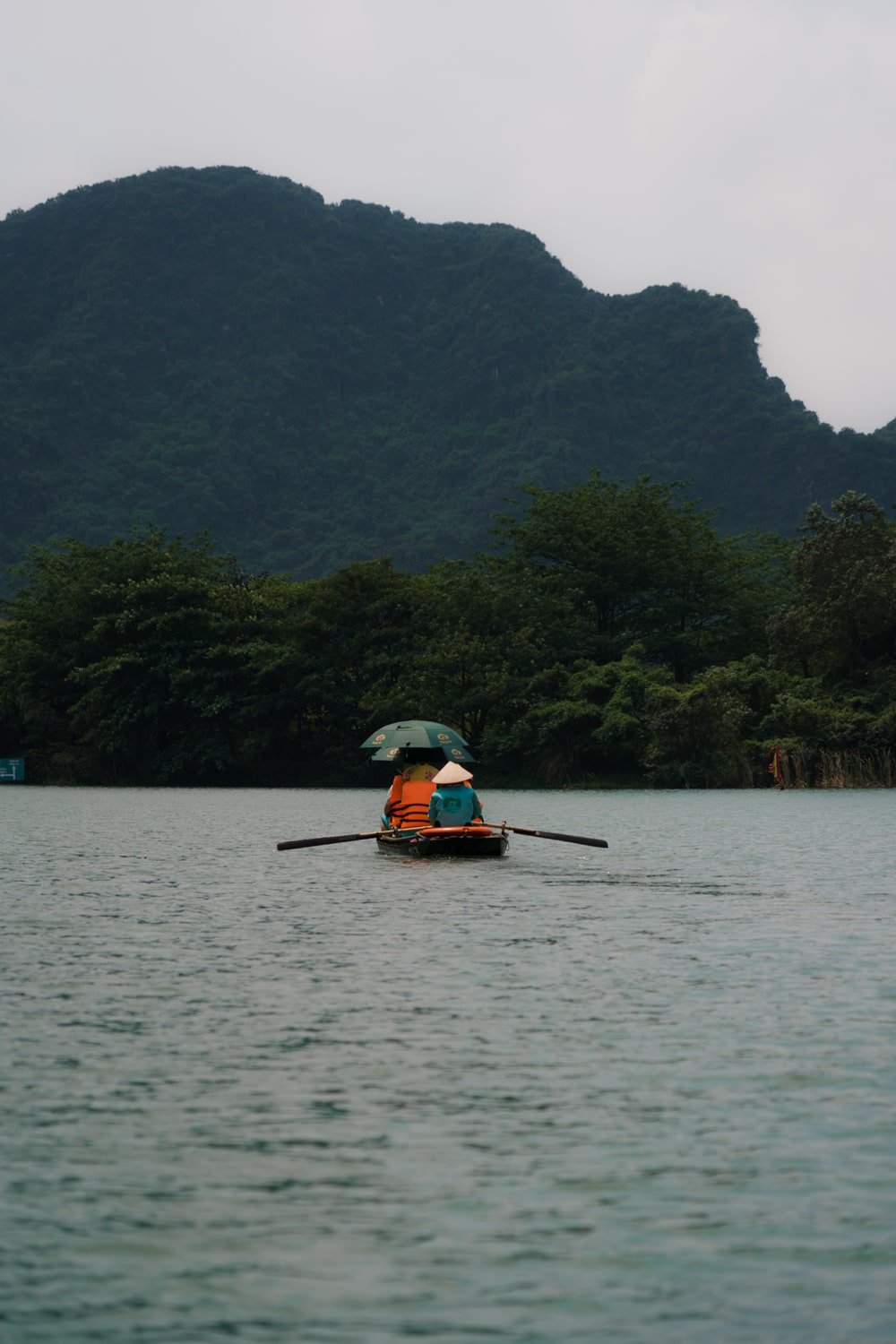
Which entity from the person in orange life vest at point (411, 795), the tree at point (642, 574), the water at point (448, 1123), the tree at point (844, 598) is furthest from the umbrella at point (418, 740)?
the tree at point (642, 574)

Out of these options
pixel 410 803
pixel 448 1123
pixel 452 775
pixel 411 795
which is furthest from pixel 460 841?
pixel 448 1123

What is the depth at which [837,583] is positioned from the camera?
209ft

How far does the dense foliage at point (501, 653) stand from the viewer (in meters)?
63.6

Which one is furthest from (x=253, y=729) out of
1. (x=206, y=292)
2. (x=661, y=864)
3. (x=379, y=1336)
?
(x=206, y=292)

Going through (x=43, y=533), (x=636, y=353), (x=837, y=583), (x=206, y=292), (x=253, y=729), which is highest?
(x=206, y=292)

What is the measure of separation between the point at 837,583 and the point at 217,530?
88657mm

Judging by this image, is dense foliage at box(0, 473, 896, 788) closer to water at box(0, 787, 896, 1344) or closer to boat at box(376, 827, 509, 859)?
boat at box(376, 827, 509, 859)

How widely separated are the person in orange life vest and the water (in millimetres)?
7160

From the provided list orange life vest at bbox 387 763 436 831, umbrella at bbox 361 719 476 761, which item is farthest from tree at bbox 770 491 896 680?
orange life vest at bbox 387 763 436 831

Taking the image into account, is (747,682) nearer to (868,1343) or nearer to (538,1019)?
(538,1019)

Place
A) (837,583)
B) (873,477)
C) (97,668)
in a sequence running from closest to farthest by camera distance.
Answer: (837,583), (97,668), (873,477)

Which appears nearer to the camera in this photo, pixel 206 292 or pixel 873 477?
pixel 873 477

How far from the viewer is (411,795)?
94.0ft

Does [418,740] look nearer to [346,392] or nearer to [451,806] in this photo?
[451,806]
